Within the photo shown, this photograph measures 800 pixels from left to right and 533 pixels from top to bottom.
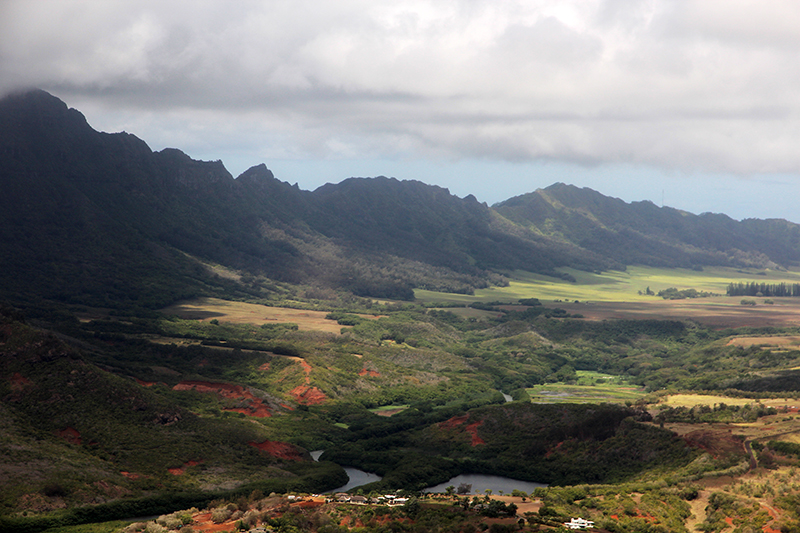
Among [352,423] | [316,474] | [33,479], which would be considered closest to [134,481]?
[33,479]

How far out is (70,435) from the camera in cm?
13062

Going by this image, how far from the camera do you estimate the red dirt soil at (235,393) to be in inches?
6964

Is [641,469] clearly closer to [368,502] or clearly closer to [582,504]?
[582,504]

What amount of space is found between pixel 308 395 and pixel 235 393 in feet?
65.9

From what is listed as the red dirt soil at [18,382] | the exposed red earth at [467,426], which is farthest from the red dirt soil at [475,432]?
the red dirt soil at [18,382]

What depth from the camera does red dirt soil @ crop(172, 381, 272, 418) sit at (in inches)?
6964

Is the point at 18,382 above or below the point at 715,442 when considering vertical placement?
above

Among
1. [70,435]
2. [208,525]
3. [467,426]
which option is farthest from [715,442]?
[70,435]

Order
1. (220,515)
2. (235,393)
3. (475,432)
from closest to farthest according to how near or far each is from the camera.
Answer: (220,515) < (475,432) < (235,393)

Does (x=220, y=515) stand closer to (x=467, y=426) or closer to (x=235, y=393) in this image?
(x=467, y=426)

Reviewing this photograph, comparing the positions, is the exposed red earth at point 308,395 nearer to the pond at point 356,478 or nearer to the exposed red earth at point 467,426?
the exposed red earth at point 467,426

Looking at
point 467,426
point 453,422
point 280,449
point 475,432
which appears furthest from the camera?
point 453,422

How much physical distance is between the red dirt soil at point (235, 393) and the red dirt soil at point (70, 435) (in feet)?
154

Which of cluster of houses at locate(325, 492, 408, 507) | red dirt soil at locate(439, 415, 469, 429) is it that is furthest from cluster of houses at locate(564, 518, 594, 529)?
red dirt soil at locate(439, 415, 469, 429)
